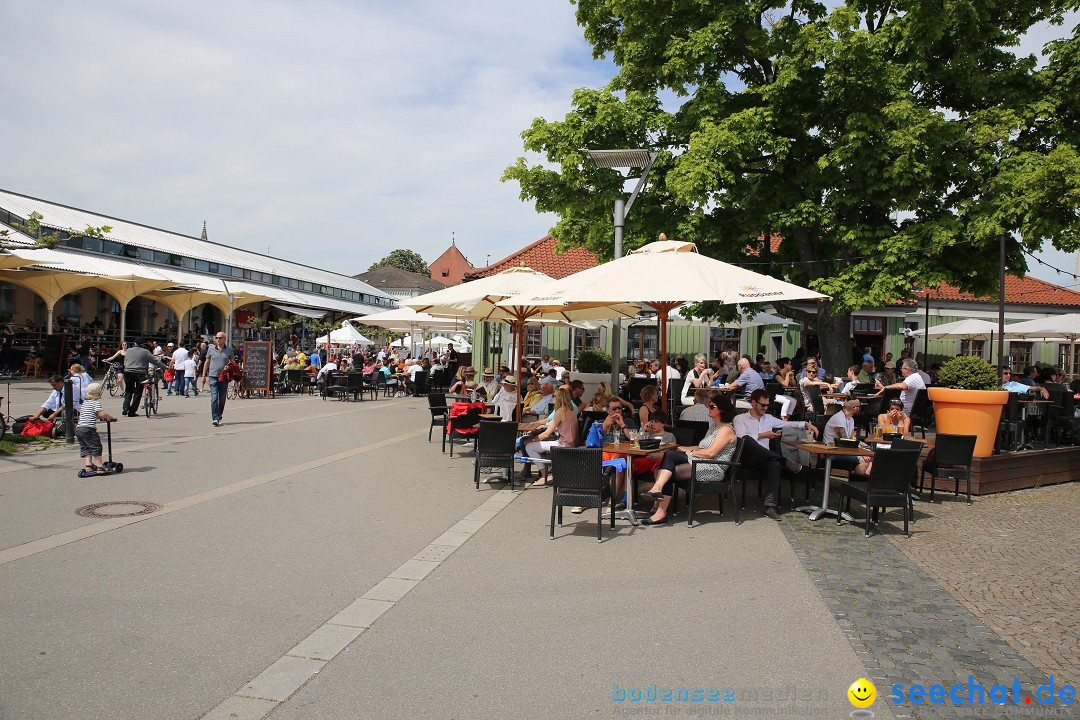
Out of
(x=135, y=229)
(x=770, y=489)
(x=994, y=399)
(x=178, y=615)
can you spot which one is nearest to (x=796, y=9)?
(x=994, y=399)

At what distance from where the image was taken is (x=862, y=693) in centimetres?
386

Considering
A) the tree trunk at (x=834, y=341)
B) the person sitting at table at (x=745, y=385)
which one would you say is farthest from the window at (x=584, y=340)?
the person sitting at table at (x=745, y=385)

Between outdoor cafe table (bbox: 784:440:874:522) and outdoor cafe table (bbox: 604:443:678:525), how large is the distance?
1.44 m

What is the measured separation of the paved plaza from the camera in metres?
3.81

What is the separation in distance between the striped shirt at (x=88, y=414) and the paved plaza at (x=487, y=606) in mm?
730

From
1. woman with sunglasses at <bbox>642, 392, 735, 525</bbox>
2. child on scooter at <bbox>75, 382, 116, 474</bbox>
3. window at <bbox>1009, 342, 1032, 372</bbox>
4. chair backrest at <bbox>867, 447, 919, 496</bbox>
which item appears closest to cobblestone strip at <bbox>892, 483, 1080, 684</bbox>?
chair backrest at <bbox>867, 447, 919, 496</bbox>

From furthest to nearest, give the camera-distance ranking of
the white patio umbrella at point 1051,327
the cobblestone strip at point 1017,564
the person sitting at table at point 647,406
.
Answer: the white patio umbrella at point 1051,327 < the person sitting at table at point 647,406 < the cobblestone strip at point 1017,564

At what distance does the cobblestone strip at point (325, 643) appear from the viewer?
12.0 ft

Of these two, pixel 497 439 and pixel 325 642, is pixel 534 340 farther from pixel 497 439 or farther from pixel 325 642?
pixel 325 642

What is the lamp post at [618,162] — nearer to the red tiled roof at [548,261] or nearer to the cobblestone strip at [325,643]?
the cobblestone strip at [325,643]

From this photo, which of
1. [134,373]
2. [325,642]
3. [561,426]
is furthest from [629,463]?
[134,373]

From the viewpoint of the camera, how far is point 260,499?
333 inches

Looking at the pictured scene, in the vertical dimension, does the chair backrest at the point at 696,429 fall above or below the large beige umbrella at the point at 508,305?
below

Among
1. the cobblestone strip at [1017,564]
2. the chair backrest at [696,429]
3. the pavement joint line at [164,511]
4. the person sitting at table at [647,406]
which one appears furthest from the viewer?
the chair backrest at [696,429]
